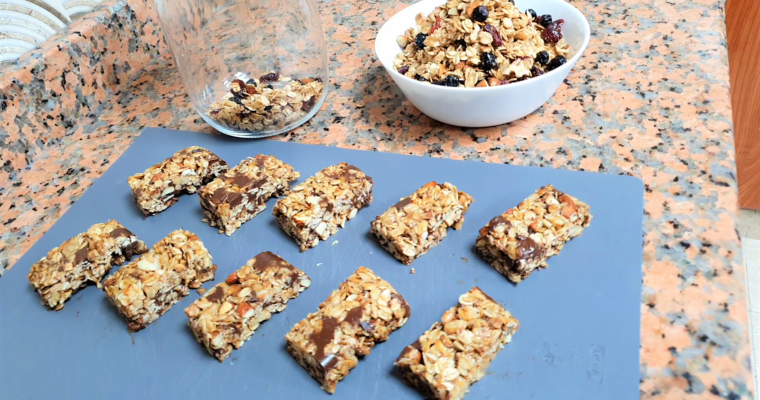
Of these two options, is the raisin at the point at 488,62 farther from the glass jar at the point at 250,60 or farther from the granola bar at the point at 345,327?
the granola bar at the point at 345,327

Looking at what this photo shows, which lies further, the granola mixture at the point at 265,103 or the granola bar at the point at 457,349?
the granola mixture at the point at 265,103

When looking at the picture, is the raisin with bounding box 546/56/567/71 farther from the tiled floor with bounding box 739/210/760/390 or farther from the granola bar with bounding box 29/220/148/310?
the tiled floor with bounding box 739/210/760/390

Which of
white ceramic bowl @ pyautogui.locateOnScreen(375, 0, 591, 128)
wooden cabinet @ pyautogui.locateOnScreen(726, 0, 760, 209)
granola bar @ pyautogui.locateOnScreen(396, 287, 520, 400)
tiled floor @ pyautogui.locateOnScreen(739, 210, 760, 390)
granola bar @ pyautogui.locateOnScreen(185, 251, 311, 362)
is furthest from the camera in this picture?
tiled floor @ pyautogui.locateOnScreen(739, 210, 760, 390)

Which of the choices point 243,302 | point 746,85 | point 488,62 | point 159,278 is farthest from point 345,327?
point 746,85

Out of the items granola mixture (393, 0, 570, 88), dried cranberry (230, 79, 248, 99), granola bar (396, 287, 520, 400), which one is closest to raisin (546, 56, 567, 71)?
granola mixture (393, 0, 570, 88)

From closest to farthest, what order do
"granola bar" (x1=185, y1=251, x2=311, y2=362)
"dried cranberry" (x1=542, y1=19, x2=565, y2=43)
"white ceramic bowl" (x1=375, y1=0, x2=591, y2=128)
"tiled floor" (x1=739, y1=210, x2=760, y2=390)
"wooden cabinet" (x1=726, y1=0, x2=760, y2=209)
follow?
1. "granola bar" (x1=185, y1=251, x2=311, y2=362)
2. "white ceramic bowl" (x1=375, y1=0, x2=591, y2=128)
3. "dried cranberry" (x1=542, y1=19, x2=565, y2=43)
4. "wooden cabinet" (x1=726, y1=0, x2=760, y2=209)
5. "tiled floor" (x1=739, y1=210, x2=760, y2=390)

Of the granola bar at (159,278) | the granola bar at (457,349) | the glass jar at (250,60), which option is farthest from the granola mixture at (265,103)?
the granola bar at (457,349)
